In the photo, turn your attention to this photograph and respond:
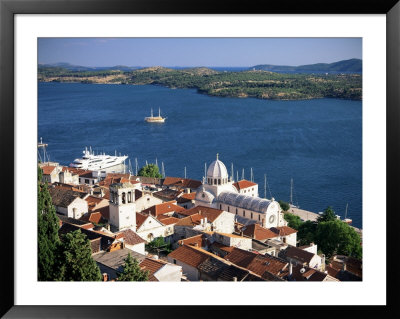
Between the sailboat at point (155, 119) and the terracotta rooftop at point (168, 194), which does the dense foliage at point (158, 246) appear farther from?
the sailboat at point (155, 119)

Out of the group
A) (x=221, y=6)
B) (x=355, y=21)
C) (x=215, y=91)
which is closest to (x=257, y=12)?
(x=221, y=6)

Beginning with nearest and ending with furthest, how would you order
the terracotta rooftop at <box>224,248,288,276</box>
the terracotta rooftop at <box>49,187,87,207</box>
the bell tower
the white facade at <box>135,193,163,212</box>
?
the terracotta rooftop at <box>224,248,288,276</box> → the bell tower → the terracotta rooftop at <box>49,187,87,207</box> → the white facade at <box>135,193,163,212</box>

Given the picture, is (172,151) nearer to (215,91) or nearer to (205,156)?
(205,156)

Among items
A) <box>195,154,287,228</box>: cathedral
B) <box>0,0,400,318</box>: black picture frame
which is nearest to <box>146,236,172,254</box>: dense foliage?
<box>195,154,287,228</box>: cathedral

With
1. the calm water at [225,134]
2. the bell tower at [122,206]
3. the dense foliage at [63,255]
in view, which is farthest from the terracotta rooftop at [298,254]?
the calm water at [225,134]

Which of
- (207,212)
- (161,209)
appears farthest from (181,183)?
(207,212)

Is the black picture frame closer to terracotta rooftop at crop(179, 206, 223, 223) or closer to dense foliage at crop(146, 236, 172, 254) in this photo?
dense foliage at crop(146, 236, 172, 254)

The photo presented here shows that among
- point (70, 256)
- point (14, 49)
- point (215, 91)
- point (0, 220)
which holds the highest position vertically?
point (215, 91)
